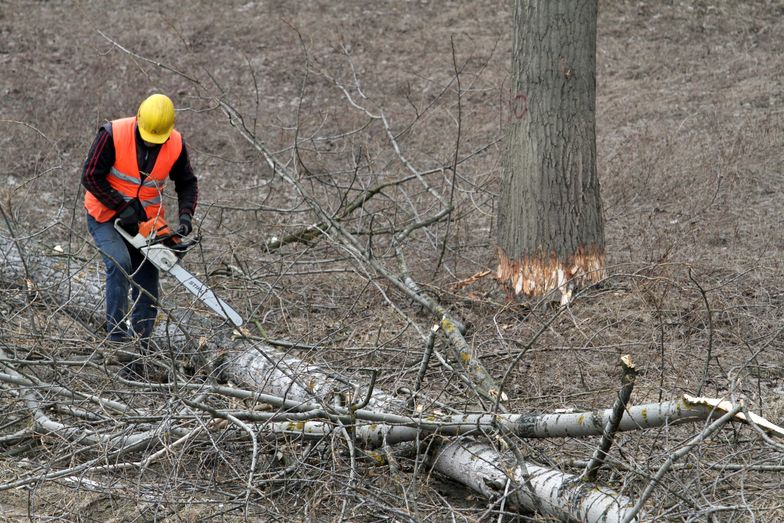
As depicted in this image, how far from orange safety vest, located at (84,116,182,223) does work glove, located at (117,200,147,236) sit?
0.14 feet

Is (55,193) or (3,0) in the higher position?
(3,0)

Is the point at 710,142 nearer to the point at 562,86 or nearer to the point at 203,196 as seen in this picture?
the point at 562,86

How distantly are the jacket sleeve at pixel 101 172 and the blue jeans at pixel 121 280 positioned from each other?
0.20 metres

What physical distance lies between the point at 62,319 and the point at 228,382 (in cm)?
167

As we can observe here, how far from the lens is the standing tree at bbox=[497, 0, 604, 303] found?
6.30 m

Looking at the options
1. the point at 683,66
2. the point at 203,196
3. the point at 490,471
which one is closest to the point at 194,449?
the point at 490,471

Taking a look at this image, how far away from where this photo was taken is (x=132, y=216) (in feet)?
18.3

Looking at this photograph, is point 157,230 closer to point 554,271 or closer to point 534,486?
point 554,271

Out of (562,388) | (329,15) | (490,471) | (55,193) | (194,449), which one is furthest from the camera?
(329,15)

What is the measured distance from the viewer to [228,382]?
5266 millimetres

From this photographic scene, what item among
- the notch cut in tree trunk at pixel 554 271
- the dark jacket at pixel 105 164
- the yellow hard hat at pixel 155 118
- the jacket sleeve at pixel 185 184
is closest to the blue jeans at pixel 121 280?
the dark jacket at pixel 105 164

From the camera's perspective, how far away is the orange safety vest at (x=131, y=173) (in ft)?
18.3

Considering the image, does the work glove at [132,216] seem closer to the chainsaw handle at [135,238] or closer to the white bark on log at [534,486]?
the chainsaw handle at [135,238]

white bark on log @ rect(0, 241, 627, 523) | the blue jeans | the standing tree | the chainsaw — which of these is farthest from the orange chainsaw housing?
the standing tree
